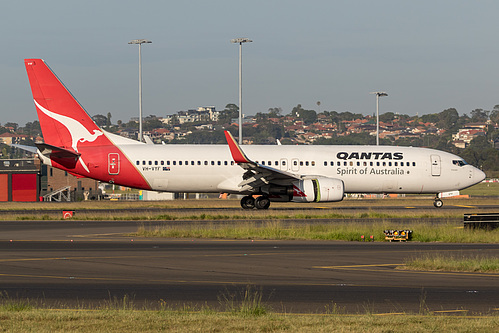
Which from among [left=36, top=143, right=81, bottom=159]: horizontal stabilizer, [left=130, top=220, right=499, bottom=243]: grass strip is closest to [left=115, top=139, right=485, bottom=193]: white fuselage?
[left=36, top=143, right=81, bottom=159]: horizontal stabilizer

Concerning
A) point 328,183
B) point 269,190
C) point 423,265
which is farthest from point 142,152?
point 423,265

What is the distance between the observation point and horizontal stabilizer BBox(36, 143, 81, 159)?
41.7m

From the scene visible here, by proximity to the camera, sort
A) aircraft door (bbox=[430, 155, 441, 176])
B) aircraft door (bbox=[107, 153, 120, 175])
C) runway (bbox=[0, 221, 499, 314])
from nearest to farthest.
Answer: runway (bbox=[0, 221, 499, 314]) < aircraft door (bbox=[107, 153, 120, 175]) < aircraft door (bbox=[430, 155, 441, 176])

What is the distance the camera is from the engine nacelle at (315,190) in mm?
41906

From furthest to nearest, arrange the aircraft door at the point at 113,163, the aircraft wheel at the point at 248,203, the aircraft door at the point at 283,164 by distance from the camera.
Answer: the aircraft wheel at the point at 248,203
the aircraft door at the point at 283,164
the aircraft door at the point at 113,163

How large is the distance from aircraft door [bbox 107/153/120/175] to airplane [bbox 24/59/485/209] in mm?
41

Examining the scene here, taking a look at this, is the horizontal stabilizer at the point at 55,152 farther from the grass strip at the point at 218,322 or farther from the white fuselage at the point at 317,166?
the grass strip at the point at 218,322

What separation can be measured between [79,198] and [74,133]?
32508 millimetres

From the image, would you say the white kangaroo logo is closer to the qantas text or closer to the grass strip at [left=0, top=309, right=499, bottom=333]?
the qantas text

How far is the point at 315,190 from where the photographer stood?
4188 centimetres

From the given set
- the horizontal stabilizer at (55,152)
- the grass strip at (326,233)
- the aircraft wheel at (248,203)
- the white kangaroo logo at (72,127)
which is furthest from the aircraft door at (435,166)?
the horizontal stabilizer at (55,152)

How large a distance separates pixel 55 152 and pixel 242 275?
27.2 meters

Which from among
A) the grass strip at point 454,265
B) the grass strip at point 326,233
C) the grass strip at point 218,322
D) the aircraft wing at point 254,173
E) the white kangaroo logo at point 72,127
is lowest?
the grass strip at point 326,233

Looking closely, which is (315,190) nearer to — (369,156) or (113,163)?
(369,156)
